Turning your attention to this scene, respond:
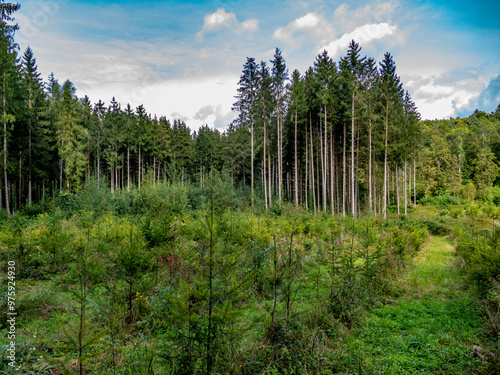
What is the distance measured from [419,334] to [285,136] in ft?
99.0

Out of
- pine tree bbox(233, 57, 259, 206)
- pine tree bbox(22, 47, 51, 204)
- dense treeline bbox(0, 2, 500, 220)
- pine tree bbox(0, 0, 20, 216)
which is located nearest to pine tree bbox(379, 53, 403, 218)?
dense treeline bbox(0, 2, 500, 220)

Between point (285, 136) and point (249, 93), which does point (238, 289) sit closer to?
point (249, 93)

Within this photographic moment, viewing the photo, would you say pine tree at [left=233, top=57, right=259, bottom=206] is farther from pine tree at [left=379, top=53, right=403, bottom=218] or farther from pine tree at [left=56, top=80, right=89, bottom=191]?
pine tree at [left=56, top=80, right=89, bottom=191]

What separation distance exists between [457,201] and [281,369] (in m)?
43.8

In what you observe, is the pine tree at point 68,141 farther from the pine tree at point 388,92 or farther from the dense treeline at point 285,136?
the pine tree at point 388,92

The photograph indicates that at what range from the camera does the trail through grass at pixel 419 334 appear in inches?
145

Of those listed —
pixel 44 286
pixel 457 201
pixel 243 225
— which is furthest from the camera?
pixel 457 201

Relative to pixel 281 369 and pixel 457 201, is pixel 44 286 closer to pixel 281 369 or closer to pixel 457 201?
pixel 281 369

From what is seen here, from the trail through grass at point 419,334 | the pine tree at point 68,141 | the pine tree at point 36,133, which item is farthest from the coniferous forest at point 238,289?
the pine tree at point 68,141

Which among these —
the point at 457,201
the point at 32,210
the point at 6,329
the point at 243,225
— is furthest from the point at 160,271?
the point at 457,201

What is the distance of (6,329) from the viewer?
462 centimetres

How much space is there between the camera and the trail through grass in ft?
12.1

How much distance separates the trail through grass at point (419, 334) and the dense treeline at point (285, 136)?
13455mm

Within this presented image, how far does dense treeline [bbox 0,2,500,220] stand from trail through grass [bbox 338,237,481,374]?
13.5 meters
